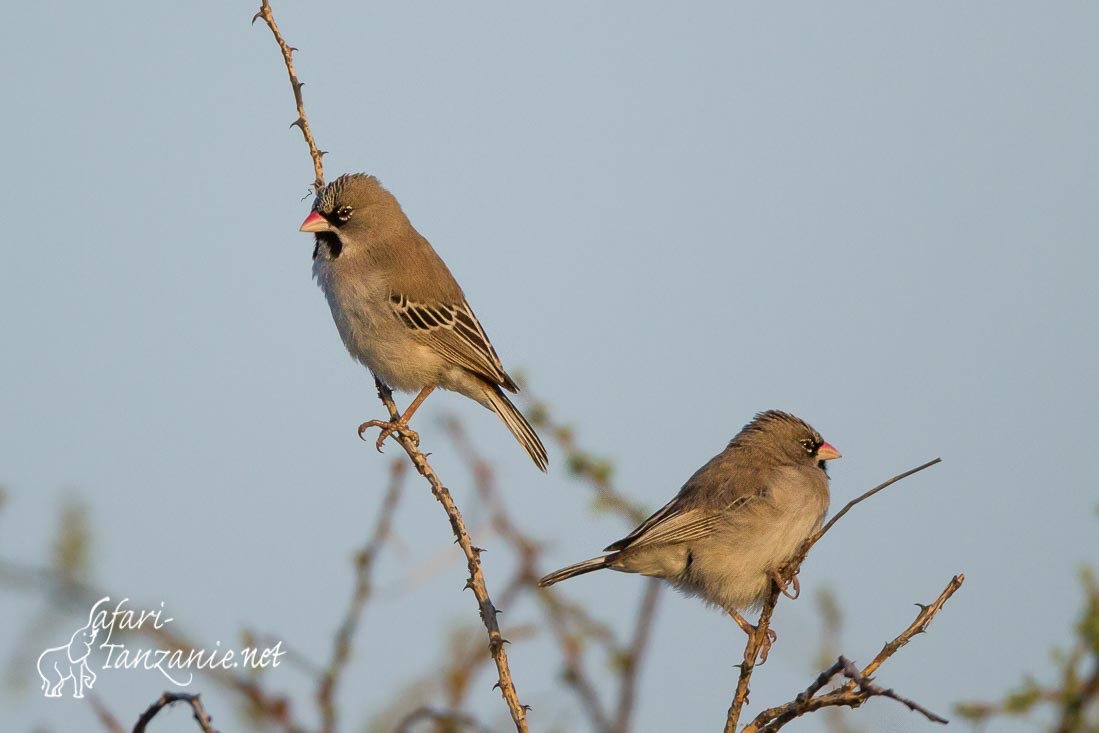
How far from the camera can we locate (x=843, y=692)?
3041 mm

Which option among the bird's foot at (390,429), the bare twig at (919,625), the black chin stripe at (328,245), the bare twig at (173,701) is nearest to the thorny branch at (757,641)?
the bare twig at (919,625)

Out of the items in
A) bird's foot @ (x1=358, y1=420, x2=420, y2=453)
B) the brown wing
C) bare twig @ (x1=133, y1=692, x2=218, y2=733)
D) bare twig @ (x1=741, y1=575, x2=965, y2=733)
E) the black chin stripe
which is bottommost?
bare twig @ (x1=133, y1=692, x2=218, y2=733)

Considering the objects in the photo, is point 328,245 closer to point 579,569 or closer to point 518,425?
point 518,425

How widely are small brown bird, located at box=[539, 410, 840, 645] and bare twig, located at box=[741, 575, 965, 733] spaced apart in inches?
113

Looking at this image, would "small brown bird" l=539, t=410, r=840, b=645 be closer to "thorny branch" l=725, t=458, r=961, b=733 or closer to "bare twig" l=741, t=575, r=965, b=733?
"thorny branch" l=725, t=458, r=961, b=733

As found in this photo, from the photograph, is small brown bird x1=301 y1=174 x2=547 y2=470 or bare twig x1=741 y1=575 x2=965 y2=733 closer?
bare twig x1=741 y1=575 x2=965 y2=733

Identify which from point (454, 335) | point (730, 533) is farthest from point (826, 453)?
point (454, 335)

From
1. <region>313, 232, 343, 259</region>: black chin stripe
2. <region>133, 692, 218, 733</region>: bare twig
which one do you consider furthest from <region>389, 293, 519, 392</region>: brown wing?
<region>133, 692, 218, 733</region>: bare twig

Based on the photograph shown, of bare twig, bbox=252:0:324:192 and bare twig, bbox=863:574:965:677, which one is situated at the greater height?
bare twig, bbox=252:0:324:192

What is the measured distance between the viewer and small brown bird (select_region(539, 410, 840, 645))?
651 cm

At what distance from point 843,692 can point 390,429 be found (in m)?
4.55

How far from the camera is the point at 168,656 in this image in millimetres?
3225

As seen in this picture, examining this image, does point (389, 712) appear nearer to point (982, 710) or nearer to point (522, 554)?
point (522, 554)

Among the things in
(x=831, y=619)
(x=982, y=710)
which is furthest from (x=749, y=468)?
(x=982, y=710)
